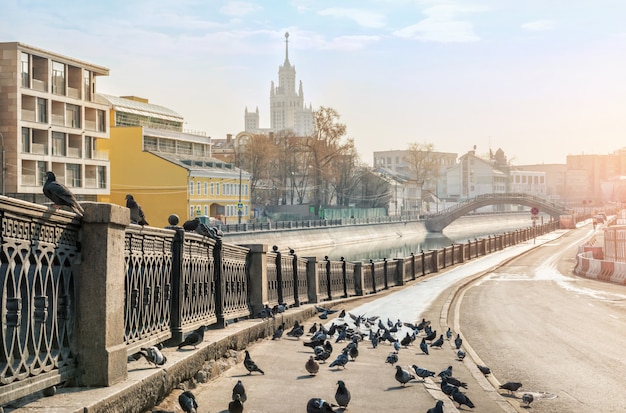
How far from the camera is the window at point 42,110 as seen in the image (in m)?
63.2

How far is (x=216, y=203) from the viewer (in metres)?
91.0

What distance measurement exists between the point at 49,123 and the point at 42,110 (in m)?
1.11

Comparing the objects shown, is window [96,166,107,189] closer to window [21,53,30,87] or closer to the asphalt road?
window [21,53,30,87]

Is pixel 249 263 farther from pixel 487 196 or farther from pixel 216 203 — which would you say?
pixel 487 196

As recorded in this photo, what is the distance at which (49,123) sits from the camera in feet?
210

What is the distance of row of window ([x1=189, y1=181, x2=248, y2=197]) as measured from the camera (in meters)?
86.4

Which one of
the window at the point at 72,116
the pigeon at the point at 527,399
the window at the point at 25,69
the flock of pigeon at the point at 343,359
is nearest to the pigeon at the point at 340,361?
the flock of pigeon at the point at 343,359

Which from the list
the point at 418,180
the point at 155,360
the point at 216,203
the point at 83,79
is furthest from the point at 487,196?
the point at 155,360

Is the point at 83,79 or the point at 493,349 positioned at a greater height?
the point at 83,79

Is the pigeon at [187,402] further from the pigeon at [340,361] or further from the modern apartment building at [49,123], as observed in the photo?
the modern apartment building at [49,123]

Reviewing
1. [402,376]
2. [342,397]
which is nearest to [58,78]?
[402,376]

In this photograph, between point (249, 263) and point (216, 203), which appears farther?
point (216, 203)

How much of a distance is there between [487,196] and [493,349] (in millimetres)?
123466

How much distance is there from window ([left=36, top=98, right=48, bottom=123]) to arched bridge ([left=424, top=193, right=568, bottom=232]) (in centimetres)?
7337
